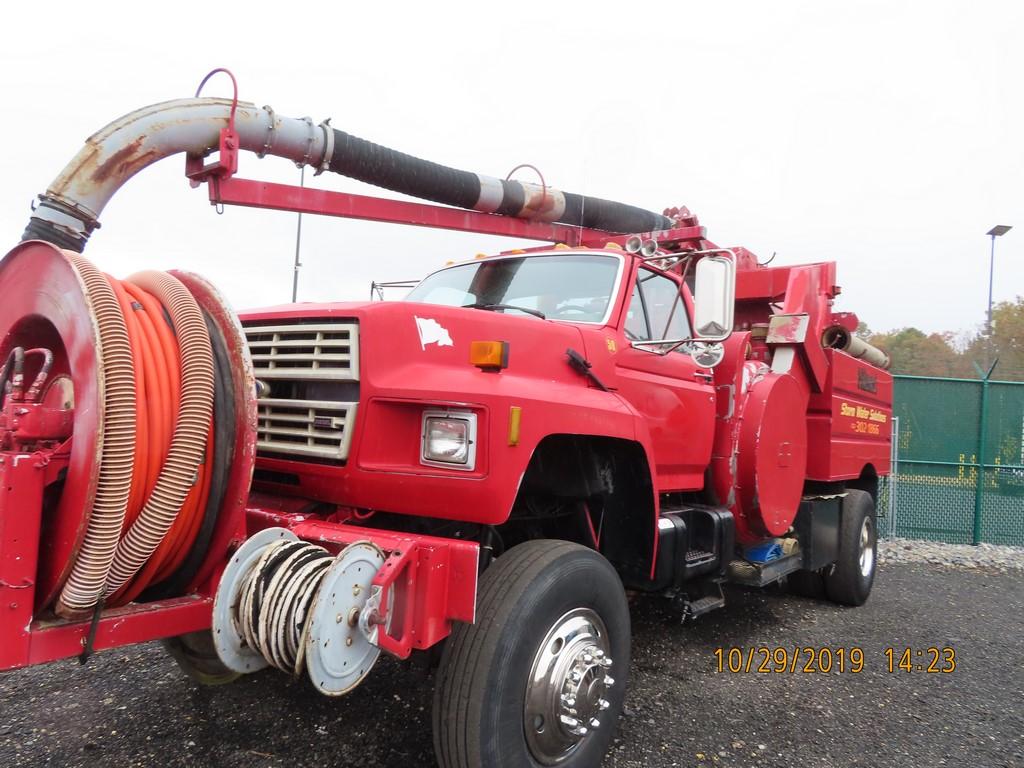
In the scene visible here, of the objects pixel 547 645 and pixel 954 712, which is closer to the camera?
pixel 547 645

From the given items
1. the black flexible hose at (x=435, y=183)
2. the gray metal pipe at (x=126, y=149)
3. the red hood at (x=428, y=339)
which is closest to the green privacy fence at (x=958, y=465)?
the black flexible hose at (x=435, y=183)

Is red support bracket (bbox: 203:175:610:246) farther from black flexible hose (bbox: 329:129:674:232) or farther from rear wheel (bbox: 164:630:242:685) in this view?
rear wheel (bbox: 164:630:242:685)

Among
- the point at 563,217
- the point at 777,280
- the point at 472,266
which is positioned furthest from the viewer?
the point at 563,217

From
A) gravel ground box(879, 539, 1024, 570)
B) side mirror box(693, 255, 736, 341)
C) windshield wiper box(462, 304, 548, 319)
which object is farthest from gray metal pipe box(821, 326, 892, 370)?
windshield wiper box(462, 304, 548, 319)

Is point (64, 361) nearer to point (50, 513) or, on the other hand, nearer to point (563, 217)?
point (50, 513)

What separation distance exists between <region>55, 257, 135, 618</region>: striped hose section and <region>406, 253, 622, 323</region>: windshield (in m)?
1.83

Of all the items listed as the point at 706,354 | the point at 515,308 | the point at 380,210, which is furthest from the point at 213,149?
the point at 706,354

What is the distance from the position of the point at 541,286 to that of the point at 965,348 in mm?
36466

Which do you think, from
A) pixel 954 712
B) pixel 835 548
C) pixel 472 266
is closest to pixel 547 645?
pixel 472 266

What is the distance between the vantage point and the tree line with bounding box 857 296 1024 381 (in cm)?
2591

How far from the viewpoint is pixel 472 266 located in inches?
168

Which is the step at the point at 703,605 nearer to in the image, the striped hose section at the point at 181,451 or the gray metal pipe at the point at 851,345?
the gray metal pipe at the point at 851,345

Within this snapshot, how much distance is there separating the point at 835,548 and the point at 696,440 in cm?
252

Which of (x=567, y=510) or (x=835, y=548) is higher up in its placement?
(x=567, y=510)
